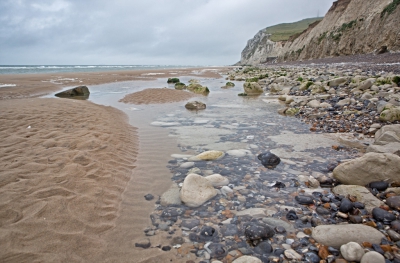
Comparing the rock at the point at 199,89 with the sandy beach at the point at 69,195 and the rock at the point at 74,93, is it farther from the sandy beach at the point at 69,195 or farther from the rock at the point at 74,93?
the sandy beach at the point at 69,195

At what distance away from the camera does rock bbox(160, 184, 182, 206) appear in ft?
9.27

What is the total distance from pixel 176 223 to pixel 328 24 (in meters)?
51.5

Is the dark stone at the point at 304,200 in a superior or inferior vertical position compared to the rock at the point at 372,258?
inferior

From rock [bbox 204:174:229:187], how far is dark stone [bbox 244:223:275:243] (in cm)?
99

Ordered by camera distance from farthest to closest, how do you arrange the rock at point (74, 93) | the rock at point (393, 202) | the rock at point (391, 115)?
the rock at point (74, 93) → the rock at point (391, 115) → the rock at point (393, 202)

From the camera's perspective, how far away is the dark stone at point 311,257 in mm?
1877

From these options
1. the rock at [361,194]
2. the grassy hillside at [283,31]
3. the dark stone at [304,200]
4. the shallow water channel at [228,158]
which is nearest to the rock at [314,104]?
the shallow water channel at [228,158]

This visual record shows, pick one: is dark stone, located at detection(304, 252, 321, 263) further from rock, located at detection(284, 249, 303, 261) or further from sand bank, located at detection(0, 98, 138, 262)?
sand bank, located at detection(0, 98, 138, 262)

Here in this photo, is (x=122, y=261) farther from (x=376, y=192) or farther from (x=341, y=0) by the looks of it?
(x=341, y=0)

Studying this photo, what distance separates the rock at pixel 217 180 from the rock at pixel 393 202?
73.3 inches

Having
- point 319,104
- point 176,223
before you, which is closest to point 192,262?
point 176,223

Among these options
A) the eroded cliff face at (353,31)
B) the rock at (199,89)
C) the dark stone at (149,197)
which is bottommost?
the dark stone at (149,197)

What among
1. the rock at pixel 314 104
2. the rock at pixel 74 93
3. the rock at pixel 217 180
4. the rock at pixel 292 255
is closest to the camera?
the rock at pixel 292 255

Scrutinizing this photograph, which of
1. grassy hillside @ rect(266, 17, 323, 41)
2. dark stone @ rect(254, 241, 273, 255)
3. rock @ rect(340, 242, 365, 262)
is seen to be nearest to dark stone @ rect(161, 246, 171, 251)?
dark stone @ rect(254, 241, 273, 255)
